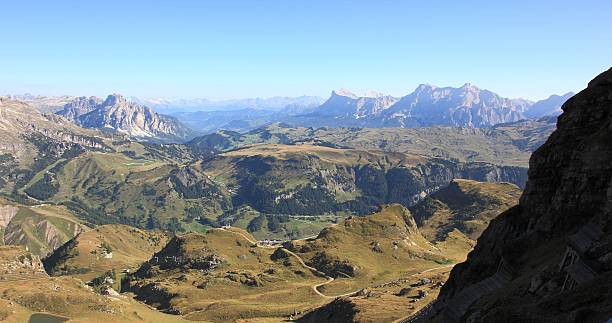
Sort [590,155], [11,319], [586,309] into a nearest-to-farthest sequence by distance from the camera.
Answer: [586,309] → [590,155] → [11,319]

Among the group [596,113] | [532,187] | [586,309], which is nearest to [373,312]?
[532,187]

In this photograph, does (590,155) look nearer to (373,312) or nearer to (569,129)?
(569,129)

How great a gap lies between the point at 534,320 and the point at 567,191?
3640cm

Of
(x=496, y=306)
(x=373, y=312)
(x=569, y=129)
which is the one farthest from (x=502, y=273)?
(x=373, y=312)

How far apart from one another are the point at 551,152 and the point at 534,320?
4462 centimetres

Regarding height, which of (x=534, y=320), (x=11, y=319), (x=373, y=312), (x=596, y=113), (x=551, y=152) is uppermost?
(x=596, y=113)

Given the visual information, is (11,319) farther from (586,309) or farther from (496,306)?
(586,309)

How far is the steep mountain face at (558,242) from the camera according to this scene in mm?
45688

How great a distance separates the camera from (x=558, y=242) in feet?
233

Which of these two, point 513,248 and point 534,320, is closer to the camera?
point 534,320

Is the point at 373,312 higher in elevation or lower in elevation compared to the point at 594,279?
lower

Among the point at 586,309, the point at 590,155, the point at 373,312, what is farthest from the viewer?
the point at 373,312

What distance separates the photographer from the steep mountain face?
1799 inches

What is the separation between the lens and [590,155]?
237ft
